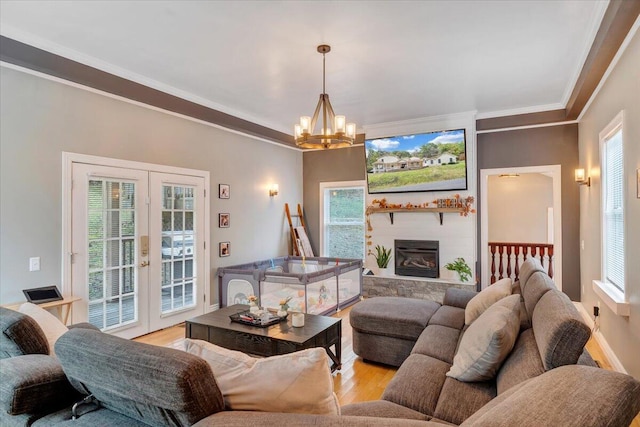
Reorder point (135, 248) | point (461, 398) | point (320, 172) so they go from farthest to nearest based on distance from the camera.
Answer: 1. point (320, 172)
2. point (135, 248)
3. point (461, 398)

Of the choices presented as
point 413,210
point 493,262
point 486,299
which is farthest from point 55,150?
point 493,262

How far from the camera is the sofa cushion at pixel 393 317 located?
3.26 m

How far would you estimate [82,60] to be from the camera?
11.9 ft

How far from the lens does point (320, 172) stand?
7.45 meters

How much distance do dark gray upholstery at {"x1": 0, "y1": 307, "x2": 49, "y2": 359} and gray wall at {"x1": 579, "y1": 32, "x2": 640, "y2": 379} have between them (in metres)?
3.83

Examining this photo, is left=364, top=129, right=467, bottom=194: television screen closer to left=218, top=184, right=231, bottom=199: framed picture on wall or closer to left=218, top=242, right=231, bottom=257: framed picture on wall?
left=218, top=184, right=231, bottom=199: framed picture on wall

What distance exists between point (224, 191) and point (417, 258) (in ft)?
10.9

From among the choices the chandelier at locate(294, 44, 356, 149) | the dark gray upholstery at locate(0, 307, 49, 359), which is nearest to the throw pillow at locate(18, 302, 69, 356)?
the dark gray upholstery at locate(0, 307, 49, 359)

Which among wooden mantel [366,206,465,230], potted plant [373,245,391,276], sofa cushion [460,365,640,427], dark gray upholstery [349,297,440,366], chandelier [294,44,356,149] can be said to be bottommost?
dark gray upholstery [349,297,440,366]

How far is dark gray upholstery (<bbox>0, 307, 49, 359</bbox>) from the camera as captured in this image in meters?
1.71

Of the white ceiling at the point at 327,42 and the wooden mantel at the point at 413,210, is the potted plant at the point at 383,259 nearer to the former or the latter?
the wooden mantel at the point at 413,210

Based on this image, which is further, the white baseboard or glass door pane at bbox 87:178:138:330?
glass door pane at bbox 87:178:138:330

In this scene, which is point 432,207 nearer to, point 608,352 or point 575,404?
point 608,352

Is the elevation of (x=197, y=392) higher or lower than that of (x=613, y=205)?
lower
